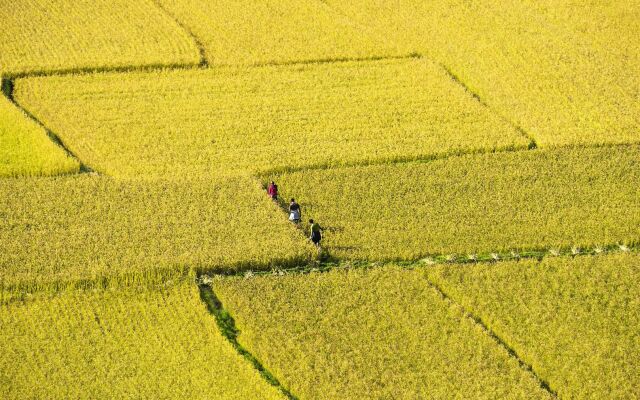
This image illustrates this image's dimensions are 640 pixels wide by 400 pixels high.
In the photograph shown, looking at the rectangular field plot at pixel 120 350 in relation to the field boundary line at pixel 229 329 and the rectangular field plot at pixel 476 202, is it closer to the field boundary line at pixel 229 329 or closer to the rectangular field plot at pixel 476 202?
the field boundary line at pixel 229 329

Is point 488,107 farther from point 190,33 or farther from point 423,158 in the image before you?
point 190,33

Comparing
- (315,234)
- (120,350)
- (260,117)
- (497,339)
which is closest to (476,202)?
(315,234)

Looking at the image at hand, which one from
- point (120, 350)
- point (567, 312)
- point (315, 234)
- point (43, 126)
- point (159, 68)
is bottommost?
point (120, 350)

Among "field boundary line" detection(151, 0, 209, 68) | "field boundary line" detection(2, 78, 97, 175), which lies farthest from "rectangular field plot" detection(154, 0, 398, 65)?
"field boundary line" detection(2, 78, 97, 175)

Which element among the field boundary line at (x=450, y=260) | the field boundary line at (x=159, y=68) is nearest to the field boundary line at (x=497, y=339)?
the field boundary line at (x=450, y=260)

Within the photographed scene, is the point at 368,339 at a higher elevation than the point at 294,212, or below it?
below

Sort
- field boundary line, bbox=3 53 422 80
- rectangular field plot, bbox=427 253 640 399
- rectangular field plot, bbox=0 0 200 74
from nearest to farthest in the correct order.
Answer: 1. rectangular field plot, bbox=427 253 640 399
2. field boundary line, bbox=3 53 422 80
3. rectangular field plot, bbox=0 0 200 74

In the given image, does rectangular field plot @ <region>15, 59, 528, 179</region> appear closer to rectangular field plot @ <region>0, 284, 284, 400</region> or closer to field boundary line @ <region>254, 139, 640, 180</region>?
field boundary line @ <region>254, 139, 640, 180</region>
